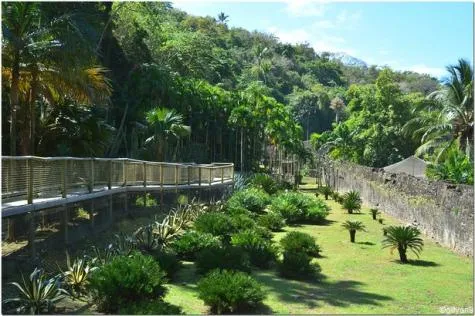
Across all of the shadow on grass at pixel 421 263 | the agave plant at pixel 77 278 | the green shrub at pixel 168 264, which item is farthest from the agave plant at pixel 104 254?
the shadow on grass at pixel 421 263

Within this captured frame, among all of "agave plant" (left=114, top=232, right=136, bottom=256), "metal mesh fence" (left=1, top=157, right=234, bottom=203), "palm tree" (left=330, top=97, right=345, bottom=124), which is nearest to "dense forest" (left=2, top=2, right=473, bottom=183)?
"metal mesh fence" (left=1, top=157, right=234, bottom=203)

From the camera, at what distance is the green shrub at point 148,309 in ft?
28.5

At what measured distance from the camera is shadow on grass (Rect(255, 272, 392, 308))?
37.2ft

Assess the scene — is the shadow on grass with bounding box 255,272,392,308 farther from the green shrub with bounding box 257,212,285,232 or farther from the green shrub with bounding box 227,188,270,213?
the green shrub with bounding box 227,188,270,213

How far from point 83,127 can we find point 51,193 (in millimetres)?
7935

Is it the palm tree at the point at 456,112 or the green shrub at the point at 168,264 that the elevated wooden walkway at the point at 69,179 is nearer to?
the green shrub at the point at 168,264

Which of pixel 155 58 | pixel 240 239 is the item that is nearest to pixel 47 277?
pixel 240 239

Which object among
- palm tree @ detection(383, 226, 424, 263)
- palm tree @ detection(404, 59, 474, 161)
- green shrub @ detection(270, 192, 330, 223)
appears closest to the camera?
palm tree @ detection(383, 226, 424, 263)

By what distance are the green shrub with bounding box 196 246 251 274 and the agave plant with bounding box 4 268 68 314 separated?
446cm

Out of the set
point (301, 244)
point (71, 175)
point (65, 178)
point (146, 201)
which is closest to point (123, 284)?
point (65, 178)

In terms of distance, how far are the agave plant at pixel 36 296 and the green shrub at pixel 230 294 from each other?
103 inches

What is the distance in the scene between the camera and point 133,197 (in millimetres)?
19266

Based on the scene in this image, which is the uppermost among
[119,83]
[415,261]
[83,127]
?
[119,83]

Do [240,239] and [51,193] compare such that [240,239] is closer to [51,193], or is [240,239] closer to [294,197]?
[51,193]
